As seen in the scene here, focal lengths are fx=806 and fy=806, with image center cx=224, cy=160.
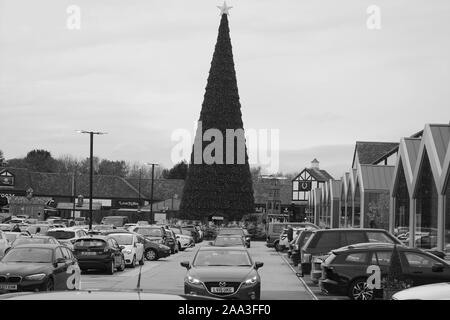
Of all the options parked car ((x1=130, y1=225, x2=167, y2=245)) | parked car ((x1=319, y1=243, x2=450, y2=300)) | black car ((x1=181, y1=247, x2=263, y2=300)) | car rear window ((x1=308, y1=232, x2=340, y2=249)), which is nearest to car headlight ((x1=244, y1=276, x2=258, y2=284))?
black car ((x1=181, y1=247, x2=263, y2=300))

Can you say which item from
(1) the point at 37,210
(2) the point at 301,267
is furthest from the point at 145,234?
(1) the point at 37,210

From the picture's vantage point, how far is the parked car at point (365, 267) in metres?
18.3

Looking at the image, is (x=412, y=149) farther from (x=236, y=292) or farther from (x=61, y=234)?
(x=236, y=292)

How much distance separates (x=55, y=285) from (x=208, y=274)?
3981 mm

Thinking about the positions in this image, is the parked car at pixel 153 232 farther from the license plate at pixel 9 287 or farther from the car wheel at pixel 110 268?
the license plate at pixel 9 287

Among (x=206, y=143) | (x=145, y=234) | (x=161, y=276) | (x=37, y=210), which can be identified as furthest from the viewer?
(x=37, y=210)

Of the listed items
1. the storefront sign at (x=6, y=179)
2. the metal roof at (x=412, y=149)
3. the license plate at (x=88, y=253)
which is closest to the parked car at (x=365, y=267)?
the license plate at (x=88, y=253)

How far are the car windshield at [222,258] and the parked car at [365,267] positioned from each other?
1999 mm

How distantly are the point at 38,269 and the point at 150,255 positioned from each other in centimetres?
2095

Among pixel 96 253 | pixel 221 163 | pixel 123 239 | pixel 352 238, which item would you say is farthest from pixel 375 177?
pixel 221 163

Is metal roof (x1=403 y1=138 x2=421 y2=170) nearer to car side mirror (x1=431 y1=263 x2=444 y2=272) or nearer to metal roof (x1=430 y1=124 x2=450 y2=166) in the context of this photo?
metal roof (x1=430 y1=124 x2=450 y2=166)

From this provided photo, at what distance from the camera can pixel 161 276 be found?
27562mm

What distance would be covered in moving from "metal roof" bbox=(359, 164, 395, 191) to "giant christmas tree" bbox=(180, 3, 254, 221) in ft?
128
